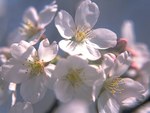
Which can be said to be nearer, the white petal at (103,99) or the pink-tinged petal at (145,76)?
the white petal at (103,99)

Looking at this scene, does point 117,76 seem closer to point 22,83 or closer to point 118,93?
point 118,93

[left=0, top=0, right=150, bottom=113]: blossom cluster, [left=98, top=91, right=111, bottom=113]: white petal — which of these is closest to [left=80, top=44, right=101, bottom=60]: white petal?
[left=0, top=0, right=150, bottom=113]: blossom cluster

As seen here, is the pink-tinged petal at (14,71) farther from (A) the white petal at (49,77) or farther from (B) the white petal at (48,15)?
(B) the white petal at (48,15)

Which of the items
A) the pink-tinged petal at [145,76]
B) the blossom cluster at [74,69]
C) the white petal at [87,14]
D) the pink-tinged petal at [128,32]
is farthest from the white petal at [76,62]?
the pink-tinged petal at [128,32]

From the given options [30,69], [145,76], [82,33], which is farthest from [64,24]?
[145,76]

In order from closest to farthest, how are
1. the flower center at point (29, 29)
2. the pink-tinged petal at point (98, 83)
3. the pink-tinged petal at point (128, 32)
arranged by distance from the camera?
the pink-tinged petal at point (98, 83) < the flower center at point (29, 29) < the pink-tinged petal at point (128, 32)

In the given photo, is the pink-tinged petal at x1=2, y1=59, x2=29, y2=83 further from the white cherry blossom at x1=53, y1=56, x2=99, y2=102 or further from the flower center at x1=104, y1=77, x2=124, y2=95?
the flower center at x1=104, y1=77, x2=124, y2=95
